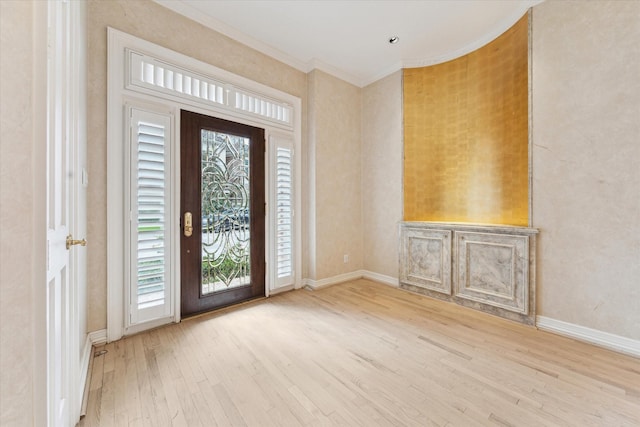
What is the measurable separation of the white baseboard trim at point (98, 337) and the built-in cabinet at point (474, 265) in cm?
334

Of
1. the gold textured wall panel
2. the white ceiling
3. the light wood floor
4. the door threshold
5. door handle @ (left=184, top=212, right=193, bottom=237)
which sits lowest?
the light wood floor

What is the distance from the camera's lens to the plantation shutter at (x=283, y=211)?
134 inches

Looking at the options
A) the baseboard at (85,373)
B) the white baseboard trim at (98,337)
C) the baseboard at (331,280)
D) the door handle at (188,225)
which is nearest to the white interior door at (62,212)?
the baseboard at (85,373)

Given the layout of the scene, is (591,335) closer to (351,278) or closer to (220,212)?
(351,278)

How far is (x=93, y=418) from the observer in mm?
1462

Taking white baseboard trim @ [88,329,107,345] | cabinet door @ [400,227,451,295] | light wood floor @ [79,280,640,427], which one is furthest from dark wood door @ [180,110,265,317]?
cabinet door @ [400,227,451,295]

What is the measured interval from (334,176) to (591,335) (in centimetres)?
314

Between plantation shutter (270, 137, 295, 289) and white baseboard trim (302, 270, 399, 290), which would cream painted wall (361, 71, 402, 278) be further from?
plantation shutter (270, 137, 295, 289)

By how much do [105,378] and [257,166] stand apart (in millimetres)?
2331

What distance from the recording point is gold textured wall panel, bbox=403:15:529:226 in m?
2.99

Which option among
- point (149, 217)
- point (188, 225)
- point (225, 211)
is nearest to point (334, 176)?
point (225, 211)
